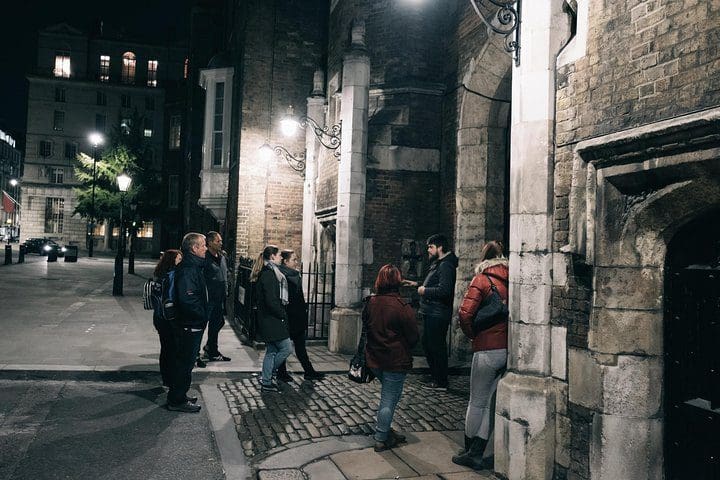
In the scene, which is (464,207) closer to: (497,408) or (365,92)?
(365,92)

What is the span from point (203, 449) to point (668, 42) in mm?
4777

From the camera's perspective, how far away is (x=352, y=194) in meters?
9.63

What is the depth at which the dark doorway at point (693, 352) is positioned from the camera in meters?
3.46

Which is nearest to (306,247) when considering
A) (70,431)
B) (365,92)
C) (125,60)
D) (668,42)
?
(365,92)

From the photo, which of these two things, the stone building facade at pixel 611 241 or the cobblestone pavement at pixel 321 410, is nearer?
the stone building facade at pixel 611 241

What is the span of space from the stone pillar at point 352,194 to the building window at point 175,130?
126 ft

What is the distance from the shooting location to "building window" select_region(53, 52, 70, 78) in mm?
54000

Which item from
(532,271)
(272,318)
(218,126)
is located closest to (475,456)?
(532,271)

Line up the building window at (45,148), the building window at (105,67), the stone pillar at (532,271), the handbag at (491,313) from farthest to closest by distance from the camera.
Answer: the building window at (105,67) → the building window at (45,148) → the handbag at (491,313) → the stone pillar at (532,271)

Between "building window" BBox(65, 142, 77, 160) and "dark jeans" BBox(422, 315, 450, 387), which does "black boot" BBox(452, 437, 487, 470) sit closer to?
"dark jeans" BBox(422, 315, 450, 387)

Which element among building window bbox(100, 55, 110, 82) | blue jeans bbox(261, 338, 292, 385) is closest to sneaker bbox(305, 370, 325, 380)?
blue jeans bbox(261, 338, 292, 385)

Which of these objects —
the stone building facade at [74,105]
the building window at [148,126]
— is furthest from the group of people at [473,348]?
the building window at [148,126]

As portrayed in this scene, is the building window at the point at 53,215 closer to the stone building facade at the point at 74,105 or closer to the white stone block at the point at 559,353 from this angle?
the stone building facade at the point at 74,105

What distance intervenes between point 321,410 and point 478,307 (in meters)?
2.36
